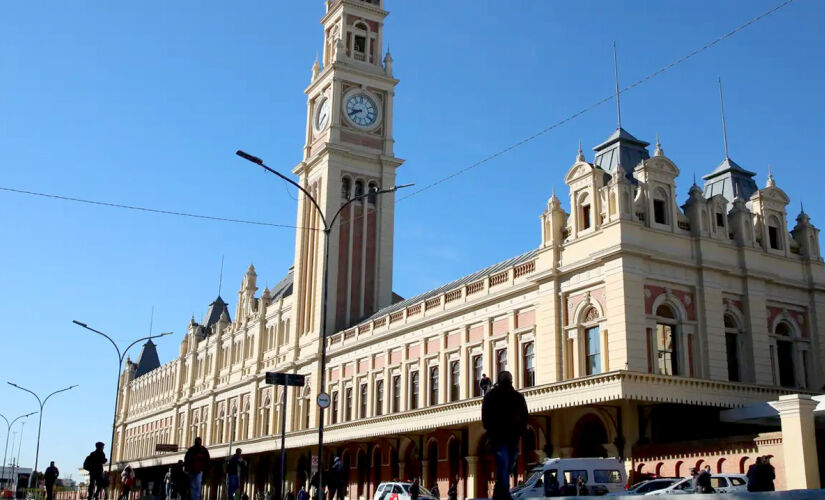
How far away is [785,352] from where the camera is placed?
3616cm

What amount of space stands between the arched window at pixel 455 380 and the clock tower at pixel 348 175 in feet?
52.2

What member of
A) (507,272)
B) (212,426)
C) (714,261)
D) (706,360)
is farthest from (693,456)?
(212,426)

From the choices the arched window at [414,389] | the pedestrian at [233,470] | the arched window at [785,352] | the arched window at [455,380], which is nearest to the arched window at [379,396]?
the arched window at [414,389]

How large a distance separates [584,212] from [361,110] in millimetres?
29507

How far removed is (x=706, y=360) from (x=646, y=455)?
17.6 ft

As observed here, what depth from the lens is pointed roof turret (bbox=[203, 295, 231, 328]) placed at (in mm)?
91250

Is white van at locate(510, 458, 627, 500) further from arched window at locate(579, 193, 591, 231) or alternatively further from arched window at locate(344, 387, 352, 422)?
arched window at locate(344, 387, 352, 422)

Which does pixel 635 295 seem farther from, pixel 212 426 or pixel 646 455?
pixel 212 426

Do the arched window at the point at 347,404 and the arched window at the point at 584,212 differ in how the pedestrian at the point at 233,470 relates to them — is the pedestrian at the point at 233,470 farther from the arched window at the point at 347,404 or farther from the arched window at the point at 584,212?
the arched window at the point at 347,404

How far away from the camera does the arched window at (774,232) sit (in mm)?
37156

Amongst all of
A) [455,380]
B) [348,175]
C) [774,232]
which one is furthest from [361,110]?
[774,232]

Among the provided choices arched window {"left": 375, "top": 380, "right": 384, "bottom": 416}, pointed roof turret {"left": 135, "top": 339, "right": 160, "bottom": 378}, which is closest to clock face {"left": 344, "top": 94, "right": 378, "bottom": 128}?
arched window {"left": 375, "top": 380, "right": 384, "bottom": 416}

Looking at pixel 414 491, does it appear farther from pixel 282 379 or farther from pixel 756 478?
pixel 756 478

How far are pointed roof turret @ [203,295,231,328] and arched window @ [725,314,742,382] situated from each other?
64.1 meters
